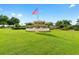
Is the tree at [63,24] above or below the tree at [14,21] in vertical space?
below

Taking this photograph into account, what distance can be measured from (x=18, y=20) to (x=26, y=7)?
9.3 inches

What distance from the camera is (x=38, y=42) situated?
12.1ft

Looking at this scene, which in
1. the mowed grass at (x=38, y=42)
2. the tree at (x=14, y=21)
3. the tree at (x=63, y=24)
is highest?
the tree at (x=14, y=21)

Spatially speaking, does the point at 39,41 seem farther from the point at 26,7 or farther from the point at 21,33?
the point at 26,7

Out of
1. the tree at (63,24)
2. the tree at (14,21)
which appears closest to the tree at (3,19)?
the tree at (14,21)

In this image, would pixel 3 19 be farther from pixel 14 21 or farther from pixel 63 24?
pixel 63 24

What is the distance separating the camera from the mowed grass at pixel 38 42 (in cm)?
362

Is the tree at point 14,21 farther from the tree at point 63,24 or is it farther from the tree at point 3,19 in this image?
the tree at point 63,24

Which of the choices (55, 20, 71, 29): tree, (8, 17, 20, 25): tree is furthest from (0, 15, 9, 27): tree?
(55, 20, 71, 29): tree

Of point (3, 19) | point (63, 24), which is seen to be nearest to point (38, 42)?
point (63, 24)

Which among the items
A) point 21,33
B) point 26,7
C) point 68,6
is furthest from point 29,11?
point 68,6

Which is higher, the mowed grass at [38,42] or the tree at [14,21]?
the tree at [14,21]

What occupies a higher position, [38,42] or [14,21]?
[14,21]

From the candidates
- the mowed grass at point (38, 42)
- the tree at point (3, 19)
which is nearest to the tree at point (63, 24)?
the mowed grass at point (38, 42)
